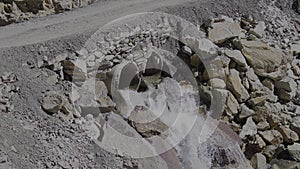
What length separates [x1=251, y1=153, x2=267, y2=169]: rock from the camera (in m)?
11.0

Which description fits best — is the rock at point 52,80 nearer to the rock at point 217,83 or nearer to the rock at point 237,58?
the rock at point 217,83

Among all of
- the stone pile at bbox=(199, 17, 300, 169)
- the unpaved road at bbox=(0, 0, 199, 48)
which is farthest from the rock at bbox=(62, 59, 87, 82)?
the stone pile at bbox=(199, 17, 300, 169)

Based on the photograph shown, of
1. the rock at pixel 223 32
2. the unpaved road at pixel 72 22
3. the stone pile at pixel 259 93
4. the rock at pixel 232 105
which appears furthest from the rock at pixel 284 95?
the unpaved road at pixel 72 22

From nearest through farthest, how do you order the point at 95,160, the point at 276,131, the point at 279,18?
the point at 95,160 → the point at 276,131 → the point at 279,18

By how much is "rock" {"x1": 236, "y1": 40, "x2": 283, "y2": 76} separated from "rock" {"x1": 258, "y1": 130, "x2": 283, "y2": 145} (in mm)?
1659

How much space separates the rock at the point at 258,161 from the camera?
36.0 ft

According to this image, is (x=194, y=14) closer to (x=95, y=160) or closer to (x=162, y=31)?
(x=162, y=31)

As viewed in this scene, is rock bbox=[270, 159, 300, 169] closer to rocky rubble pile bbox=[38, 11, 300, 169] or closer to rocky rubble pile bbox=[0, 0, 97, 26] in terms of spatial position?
rocky rubble pile bbox=[38, 11, 300, 169]

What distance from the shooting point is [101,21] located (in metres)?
11.8

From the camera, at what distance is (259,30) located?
1311cm

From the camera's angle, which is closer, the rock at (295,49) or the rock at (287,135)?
the rock at (287,135)

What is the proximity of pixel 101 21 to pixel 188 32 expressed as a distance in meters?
2.26

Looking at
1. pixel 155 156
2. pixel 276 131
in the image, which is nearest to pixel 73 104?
pixel 155 156

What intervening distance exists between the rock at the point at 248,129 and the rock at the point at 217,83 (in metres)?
1.05
